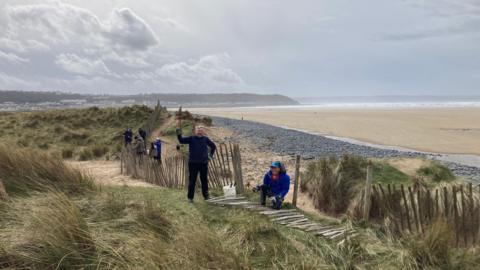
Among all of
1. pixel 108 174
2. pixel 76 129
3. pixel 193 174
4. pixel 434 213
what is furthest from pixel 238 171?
pixel 76 129

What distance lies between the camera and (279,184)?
648cm

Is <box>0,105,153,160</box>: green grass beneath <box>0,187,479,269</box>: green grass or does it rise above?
beneath

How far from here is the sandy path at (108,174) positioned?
376 inches

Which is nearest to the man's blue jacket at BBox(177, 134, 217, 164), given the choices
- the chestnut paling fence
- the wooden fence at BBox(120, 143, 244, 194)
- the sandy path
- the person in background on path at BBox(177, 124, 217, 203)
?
the person in background on path at BBox(177, 124, 217, 203)

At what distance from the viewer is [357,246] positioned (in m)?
4.19

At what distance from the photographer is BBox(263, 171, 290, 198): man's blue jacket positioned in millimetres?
6438

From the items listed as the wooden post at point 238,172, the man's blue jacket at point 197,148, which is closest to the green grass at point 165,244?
the man's blue jacket at point 197,148

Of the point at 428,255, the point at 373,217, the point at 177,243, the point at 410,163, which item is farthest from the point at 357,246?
the point at 410,163

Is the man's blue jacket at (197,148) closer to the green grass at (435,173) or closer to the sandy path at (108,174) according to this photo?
the sandy path at (108,174)

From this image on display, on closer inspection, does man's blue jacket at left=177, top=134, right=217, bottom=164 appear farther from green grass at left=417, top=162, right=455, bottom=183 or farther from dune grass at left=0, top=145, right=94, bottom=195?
green grass at left=417, top=162, right=455, bottom=183

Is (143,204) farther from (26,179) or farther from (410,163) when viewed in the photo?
(410,163)

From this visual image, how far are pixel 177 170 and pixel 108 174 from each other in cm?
397

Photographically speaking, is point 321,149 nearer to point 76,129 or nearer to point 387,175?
point 387,175

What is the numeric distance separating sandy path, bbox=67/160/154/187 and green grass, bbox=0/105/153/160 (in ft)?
6.85
